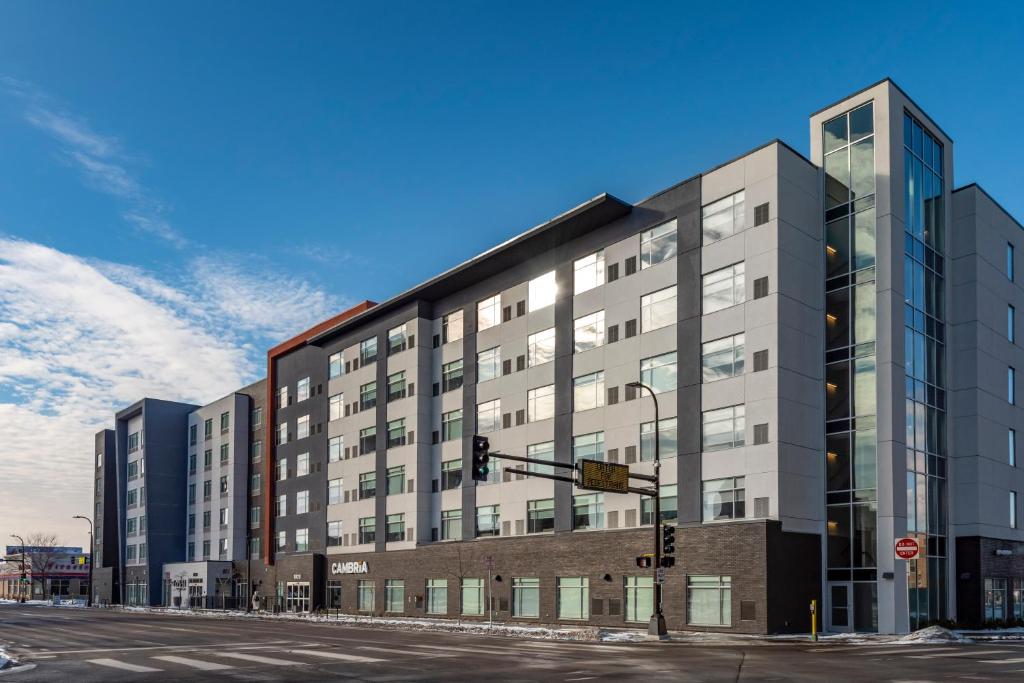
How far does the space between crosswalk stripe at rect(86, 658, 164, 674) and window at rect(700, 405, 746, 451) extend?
29511 mm

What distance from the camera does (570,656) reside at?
102 ft

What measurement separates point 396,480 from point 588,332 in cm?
2274

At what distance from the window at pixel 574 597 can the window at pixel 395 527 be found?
1846cm

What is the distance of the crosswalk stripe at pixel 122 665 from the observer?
1024 inches

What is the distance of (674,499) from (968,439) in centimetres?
1629

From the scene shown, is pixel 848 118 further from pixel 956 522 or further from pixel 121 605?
pixel 121 605

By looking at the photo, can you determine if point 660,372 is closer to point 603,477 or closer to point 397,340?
point 603,477

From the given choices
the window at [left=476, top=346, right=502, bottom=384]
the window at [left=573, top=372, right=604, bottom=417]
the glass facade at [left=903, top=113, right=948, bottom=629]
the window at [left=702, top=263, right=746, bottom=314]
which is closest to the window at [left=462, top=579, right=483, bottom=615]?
the window at [left=476, top=346, right=502, bottom=384]

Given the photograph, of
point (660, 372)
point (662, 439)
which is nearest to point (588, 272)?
point (660, 372)

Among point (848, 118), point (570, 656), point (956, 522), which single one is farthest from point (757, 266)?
point (570, 656)

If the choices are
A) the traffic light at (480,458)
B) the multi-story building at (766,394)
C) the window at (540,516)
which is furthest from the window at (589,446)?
the traffic light at (480,458)

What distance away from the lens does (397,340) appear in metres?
73.9

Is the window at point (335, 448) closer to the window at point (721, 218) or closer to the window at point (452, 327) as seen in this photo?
the window at point (452, 327)

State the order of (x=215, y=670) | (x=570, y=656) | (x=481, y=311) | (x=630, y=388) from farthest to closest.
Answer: (x=481, y=311)
(x=630, y=388)
(x=570, y=656)
(x=215, y=670)
